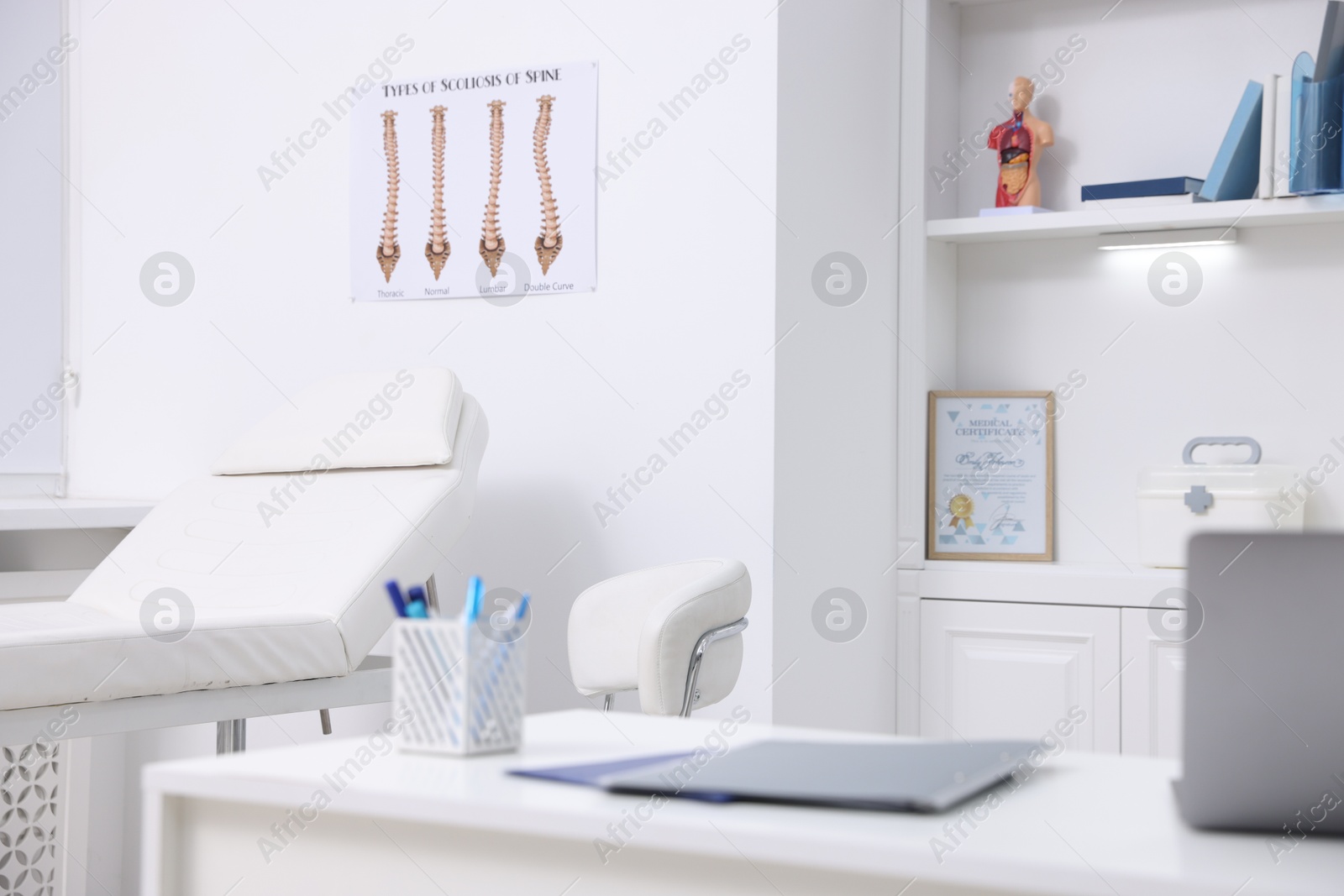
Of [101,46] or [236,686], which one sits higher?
[101,46]

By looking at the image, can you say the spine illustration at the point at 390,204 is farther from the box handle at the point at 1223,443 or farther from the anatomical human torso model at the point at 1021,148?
the box handle at the point at 1223,443

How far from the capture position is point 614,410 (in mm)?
2490

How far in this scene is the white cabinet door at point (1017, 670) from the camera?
8.50ft

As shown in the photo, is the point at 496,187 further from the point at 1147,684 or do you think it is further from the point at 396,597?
the point at 396,597

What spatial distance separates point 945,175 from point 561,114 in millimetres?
973

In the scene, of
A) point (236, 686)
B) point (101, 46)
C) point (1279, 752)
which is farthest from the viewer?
point (101, 46)

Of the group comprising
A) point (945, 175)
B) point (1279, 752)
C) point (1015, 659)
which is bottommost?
point (1015, 659)

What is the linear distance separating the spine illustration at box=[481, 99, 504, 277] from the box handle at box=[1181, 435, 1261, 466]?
4.99ft

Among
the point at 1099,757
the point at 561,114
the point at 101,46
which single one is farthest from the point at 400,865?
the point at 101,46

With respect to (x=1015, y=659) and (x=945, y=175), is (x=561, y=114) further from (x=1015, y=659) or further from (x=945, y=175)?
(x=1015, y=659)

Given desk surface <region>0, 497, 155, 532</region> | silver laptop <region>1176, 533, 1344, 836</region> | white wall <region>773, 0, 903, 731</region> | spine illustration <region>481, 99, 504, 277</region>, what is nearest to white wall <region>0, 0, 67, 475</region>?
desk surface <region>0, 497, 155, 532</region>

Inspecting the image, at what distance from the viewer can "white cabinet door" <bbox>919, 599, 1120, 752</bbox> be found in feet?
8.50

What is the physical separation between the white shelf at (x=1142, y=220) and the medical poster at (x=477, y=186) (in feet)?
2.67

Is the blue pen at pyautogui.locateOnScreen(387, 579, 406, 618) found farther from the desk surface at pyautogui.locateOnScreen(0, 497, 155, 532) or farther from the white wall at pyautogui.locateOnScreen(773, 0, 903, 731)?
the desk surface at pyautogui.locateOnScreen(0, 497, 155, 532)
